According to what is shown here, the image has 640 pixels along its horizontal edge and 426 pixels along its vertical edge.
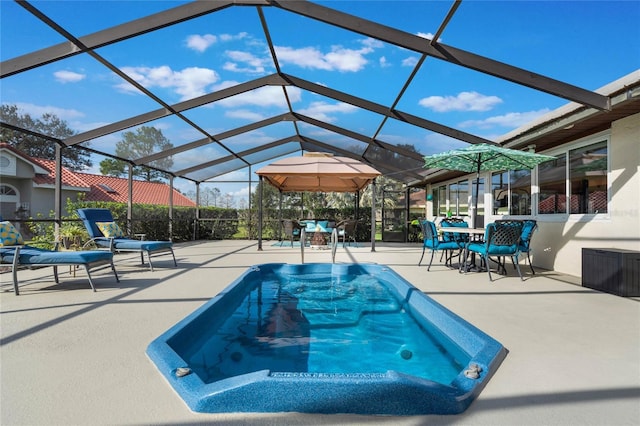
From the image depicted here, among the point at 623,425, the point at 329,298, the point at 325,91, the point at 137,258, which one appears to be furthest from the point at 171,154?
the point at 623,425

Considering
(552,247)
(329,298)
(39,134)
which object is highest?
(39,134)

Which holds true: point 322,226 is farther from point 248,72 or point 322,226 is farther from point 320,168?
point 248,72

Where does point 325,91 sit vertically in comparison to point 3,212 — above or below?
above

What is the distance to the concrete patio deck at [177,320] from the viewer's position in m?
1.76

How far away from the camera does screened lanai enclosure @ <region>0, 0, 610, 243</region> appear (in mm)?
4848

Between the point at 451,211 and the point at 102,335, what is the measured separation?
433 inches

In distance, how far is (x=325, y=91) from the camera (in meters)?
7.75

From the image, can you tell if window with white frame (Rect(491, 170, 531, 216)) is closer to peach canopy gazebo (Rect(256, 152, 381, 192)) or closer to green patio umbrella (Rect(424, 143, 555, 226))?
green patio umbrella (Rect(424, 143, 555, 226))

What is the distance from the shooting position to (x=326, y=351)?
317 cm

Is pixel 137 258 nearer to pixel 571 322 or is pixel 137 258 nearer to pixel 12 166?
pixel 571 322

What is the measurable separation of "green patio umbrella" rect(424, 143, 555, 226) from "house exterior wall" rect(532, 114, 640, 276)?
89 cm

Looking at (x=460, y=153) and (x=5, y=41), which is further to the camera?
(x=460, y=153)

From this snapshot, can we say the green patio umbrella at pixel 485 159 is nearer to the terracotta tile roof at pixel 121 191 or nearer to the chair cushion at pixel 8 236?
the chair cushion at pixel 8 236

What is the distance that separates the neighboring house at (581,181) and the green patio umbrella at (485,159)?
557 millimetres
